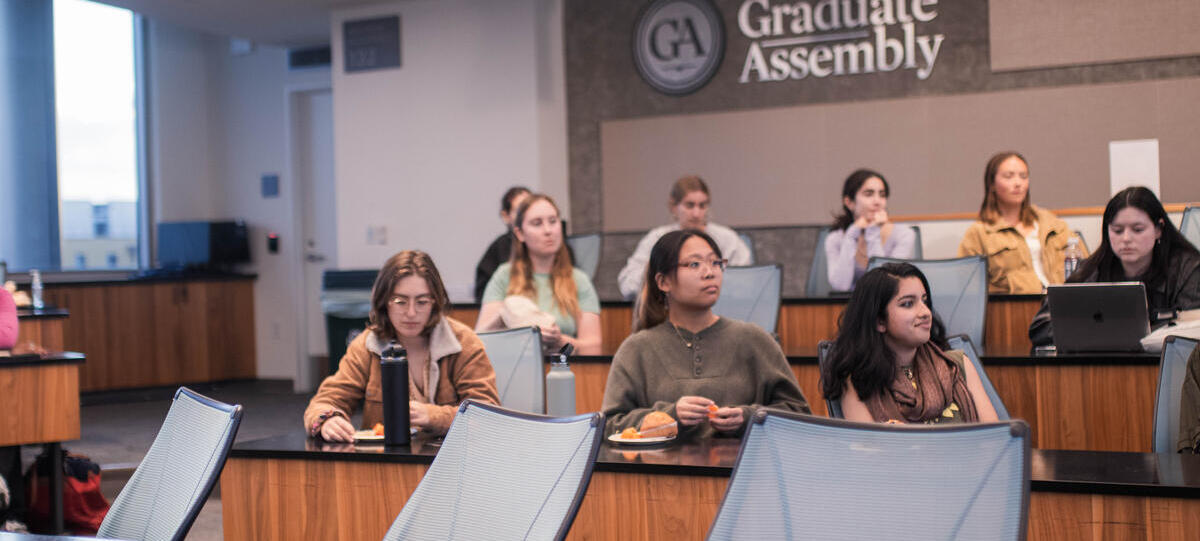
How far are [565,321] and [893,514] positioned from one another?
2944mm

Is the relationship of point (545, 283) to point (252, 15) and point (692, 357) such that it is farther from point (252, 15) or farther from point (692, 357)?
point (252, 15)

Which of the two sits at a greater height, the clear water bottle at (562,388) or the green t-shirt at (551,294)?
the green t-shirt at (551,294)

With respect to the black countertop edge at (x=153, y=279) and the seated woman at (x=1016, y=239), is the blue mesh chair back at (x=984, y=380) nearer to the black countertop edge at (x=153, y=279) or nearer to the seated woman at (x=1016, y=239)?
the seated woman at (x=1016, y=239)

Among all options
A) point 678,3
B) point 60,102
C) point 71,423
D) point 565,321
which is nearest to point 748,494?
point 565,321

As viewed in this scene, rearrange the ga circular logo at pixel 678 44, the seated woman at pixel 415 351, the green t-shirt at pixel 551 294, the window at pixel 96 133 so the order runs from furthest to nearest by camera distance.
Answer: the window at pixel 96 133 → the ga circular logo at pixel 678 44 → the green t-shirt at pixel 551 294 → the seated woman at pixel 415 351

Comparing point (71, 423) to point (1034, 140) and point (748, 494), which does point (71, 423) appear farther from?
point (1034, 140)

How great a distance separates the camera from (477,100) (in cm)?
745

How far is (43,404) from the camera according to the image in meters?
4.30

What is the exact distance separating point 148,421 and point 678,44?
405 centimetres

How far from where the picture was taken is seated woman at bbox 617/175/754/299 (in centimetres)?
528

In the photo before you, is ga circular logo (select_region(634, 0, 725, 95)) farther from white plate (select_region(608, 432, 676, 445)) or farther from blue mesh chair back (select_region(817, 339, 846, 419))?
white plate (select_region(608, 432, 676, 445))

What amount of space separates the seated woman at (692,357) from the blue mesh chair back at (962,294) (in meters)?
1.49

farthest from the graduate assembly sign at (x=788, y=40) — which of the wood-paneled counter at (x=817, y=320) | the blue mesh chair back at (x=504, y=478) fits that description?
the blue mesh chair back at (x=504, y=478)

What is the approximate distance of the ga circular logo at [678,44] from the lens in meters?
7.08
